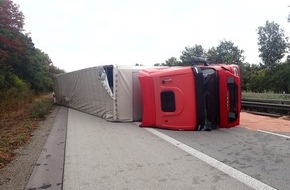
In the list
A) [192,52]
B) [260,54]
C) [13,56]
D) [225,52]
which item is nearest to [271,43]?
[260,54]

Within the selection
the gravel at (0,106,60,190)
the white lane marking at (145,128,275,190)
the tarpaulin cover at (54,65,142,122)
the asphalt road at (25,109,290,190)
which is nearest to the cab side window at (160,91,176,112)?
the asphalt road at (25,109,290,190)

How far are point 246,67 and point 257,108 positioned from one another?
58.9 m

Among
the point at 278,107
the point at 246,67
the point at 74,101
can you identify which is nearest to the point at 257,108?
the point at 278,107

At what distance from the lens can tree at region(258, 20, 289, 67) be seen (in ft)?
245

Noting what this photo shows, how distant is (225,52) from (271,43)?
35.8ft

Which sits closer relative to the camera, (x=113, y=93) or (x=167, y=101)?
(x=167, y=101)

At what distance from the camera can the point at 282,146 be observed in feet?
24.8

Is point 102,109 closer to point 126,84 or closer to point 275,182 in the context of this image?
point 126,84

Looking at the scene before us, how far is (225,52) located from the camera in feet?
268

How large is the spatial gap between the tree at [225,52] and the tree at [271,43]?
19.3 ft

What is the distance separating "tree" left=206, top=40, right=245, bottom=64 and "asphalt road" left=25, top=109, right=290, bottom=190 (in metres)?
69.6

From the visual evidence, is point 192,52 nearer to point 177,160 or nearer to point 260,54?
point 260,54

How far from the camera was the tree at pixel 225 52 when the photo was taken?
77.4 meters

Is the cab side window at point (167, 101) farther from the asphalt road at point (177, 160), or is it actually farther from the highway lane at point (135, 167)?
the highway lane at point (135, 167)
